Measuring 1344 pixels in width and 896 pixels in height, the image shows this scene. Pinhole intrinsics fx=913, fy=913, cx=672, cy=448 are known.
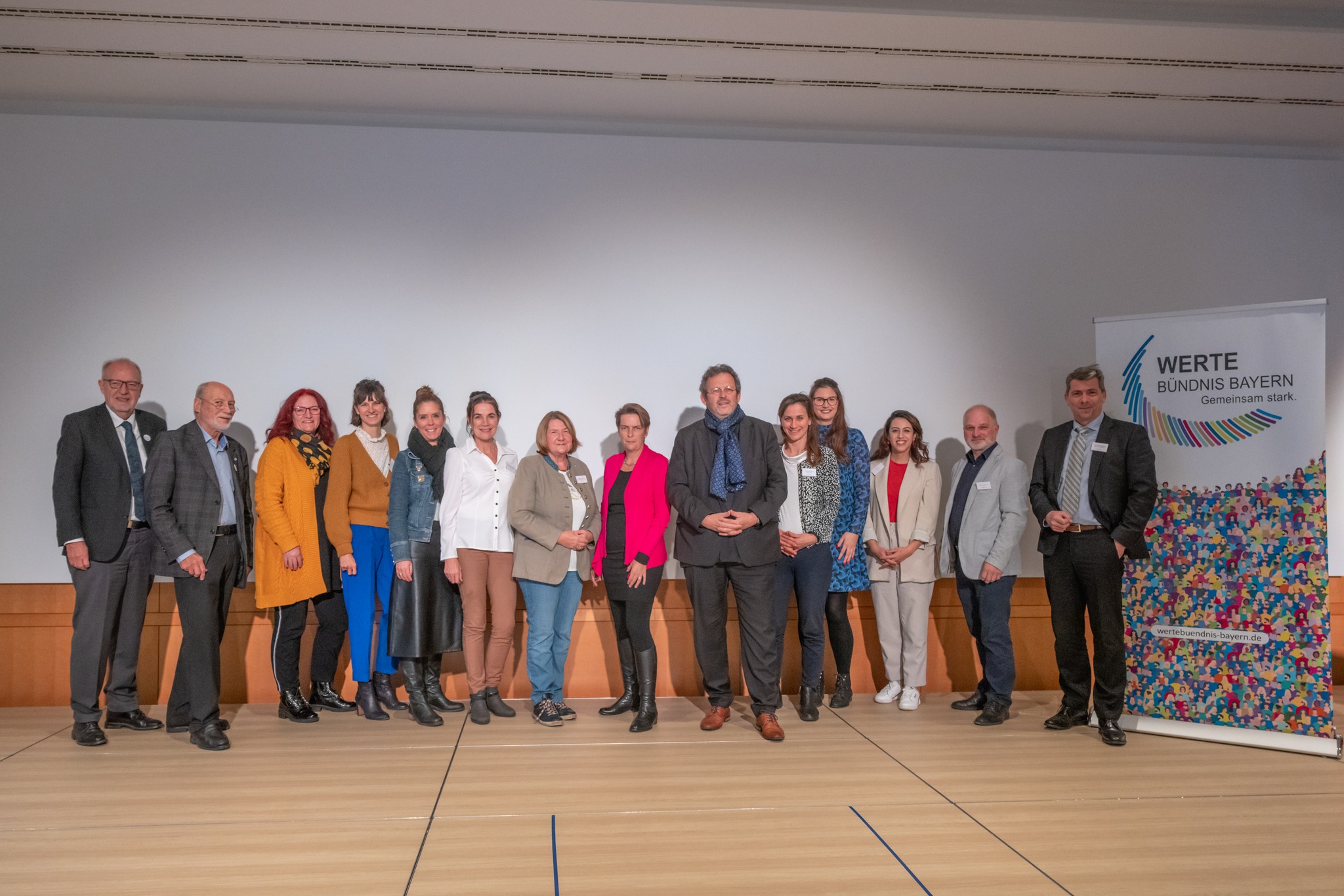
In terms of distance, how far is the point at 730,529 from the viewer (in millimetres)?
4020

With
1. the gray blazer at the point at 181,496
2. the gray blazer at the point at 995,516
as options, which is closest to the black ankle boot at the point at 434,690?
the gray blazer at the point at 181,496

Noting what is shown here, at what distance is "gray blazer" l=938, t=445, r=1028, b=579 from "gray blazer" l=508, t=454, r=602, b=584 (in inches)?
76.3

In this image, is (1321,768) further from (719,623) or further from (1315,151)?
(1315,151)

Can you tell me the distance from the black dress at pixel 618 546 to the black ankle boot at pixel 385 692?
127 cm

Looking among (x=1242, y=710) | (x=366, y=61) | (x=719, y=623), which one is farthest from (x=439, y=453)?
(x=1242, y=710)

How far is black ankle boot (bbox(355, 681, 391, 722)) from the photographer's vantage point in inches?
176

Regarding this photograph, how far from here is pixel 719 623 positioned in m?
4.16

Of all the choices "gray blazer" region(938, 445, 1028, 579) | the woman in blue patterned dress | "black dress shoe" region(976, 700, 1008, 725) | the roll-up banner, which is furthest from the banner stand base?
the woman in blue patterned dress

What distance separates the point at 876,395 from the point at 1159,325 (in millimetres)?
1549

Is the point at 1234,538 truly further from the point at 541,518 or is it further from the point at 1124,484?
the point at 541,518


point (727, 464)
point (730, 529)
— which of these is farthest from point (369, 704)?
point (727, 464)

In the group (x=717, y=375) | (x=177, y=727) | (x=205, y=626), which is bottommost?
(x=177, y=727)

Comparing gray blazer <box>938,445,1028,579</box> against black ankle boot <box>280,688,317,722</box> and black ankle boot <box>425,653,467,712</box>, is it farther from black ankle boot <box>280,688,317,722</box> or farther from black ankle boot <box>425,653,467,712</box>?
black ankle boot <box>280,688,317,722</box>

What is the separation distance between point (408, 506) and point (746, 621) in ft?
5.63
